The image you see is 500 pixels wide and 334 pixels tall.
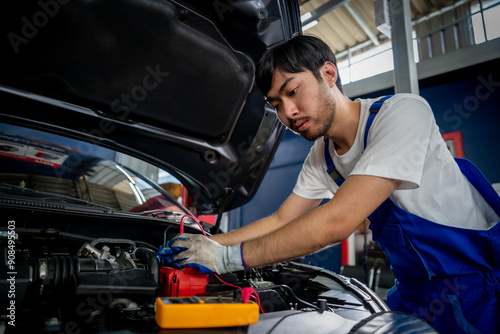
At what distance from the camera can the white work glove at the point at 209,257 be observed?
0.94 m

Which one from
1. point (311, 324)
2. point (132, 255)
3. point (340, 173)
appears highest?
point (340, 173)

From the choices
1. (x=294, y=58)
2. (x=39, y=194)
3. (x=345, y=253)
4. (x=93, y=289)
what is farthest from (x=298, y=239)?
(x=345, y=253)

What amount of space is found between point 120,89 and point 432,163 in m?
1.20

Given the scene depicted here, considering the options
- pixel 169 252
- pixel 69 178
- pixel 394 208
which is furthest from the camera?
pixel 69 178

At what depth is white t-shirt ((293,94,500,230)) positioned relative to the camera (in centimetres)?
93

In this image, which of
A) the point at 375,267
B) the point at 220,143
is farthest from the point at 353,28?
the point at 220,143

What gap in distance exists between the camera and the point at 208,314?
25.9 inches

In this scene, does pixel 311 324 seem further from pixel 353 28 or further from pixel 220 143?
pixel 353 28

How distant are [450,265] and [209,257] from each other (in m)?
0.78

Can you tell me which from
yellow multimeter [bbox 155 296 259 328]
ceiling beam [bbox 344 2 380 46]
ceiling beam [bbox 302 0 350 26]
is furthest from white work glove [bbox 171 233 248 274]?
ceiling beam [bbox 344 2 380 46]

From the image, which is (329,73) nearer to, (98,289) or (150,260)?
(150,260)

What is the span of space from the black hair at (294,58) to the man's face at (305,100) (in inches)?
0.8

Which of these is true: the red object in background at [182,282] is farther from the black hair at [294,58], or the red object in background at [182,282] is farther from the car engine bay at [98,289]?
the black hair at [294,58]

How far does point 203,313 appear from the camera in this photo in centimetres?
65
